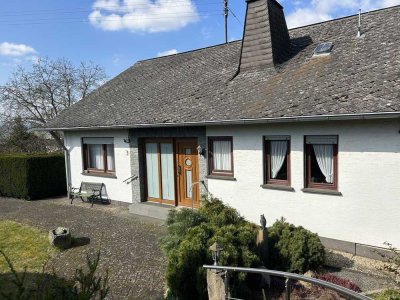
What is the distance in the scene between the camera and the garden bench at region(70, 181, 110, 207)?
1320 centimetres

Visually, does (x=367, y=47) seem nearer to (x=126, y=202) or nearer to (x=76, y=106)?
(x=126, y=202)

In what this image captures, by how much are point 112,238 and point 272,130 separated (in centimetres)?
525

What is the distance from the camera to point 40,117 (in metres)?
30.3

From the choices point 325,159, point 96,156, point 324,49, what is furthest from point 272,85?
point 96,156

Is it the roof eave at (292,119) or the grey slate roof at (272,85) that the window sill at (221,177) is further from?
the grey slate roof at (272,85)

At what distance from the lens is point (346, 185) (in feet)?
24.7

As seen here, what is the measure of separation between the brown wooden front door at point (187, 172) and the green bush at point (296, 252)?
177 inches

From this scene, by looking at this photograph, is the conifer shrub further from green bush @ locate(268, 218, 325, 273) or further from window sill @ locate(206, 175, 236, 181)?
window sill @ locate(206, 175, 236, 181)

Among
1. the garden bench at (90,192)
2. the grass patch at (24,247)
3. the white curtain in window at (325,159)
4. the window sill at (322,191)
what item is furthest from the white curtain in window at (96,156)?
the white curtain in window at (325,159)

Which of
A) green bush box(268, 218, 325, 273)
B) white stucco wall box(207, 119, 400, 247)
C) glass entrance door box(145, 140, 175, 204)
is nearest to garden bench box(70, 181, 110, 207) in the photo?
glass entrance door box(145, 140, 175, 204)

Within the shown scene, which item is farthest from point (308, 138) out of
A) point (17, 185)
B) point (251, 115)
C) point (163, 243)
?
point (17, 185)

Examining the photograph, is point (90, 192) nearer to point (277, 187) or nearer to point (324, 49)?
point (277, 187)

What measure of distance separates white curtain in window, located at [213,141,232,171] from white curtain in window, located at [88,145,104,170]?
5533 mm

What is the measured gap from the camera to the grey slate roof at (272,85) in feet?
25.2
